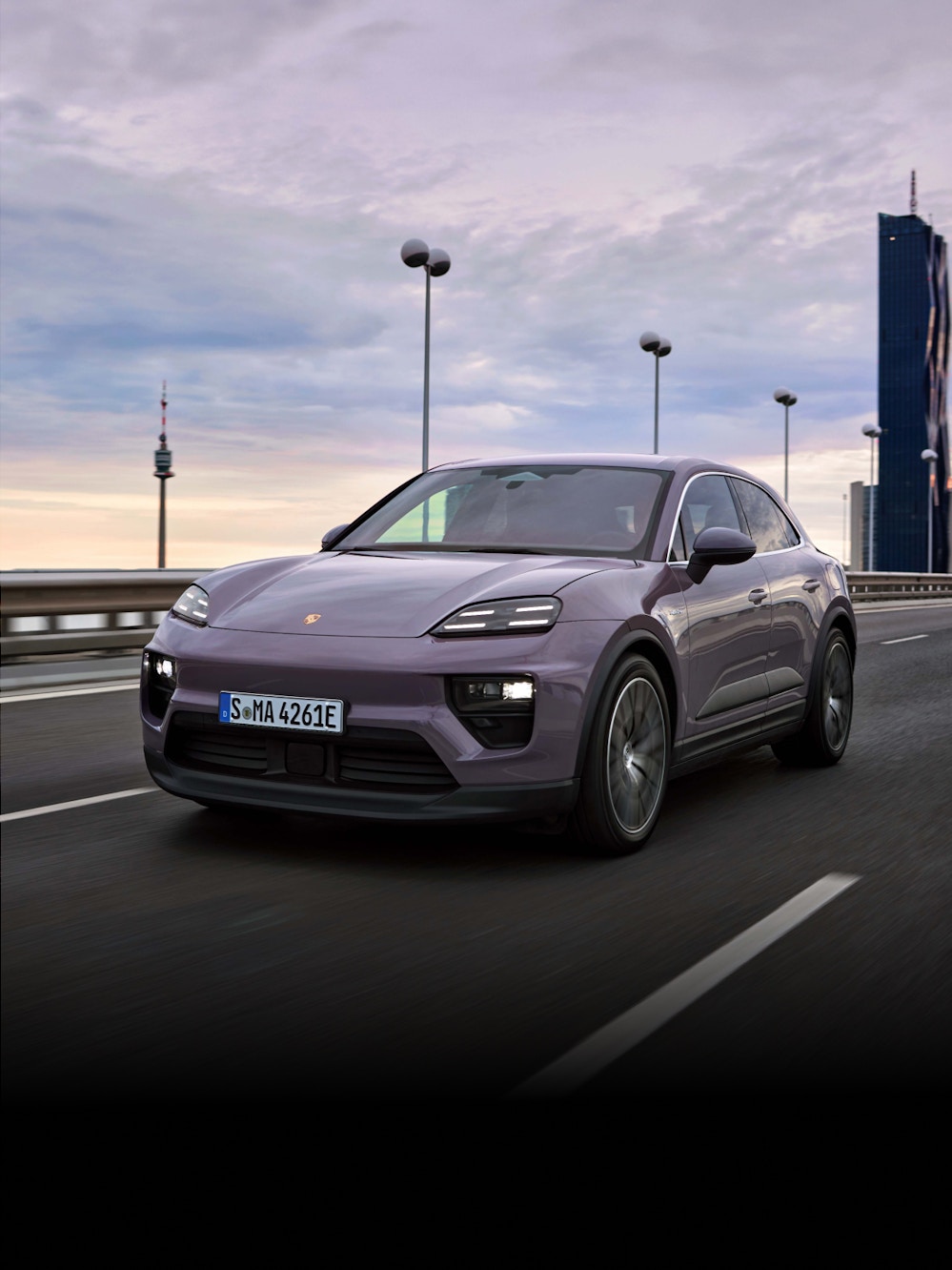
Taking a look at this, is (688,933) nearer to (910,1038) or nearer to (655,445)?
(910,1038)

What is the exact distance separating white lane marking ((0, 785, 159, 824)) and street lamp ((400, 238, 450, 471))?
74.4ft

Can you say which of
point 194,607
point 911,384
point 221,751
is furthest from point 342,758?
point 911,384

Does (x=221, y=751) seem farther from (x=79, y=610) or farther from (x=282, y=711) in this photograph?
(x=79, y=610)

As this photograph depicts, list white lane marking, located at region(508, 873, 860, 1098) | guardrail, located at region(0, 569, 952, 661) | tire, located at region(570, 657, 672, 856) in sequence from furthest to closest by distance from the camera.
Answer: guardrail, located at region(0, 569, 952, 661), tire, located at region(570, 657, 672, 856), white lane marking, located at region(508, 873, 860, 1098)

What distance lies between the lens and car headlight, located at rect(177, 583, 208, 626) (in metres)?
5.31

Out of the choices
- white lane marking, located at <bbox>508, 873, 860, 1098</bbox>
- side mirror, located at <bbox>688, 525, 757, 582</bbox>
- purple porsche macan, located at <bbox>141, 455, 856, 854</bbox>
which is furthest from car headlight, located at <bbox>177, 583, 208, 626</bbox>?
white lane marking, located at <bbox>508, 873, 860, 1098</bbox>

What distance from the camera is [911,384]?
182000 millimetres

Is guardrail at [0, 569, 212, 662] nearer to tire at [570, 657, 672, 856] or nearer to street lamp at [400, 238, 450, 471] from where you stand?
tire at [570, 657, 672, 856]

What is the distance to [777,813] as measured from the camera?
618 cm

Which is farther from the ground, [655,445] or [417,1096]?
[655,445]

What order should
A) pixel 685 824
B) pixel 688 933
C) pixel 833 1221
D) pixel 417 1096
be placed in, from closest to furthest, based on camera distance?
pixel 833 1221, pixel 417 1096, pixel 688 933, pixel 685 824

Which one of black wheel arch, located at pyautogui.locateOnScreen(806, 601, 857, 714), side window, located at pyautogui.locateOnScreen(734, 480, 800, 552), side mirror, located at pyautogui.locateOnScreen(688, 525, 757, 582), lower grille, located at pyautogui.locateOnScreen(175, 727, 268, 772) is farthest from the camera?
black wheel arch, located at pyautogui.locateOnScreen(806, 601, 857, 714)

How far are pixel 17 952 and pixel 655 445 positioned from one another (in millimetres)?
38282

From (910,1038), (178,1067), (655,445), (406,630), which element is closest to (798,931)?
(910,1038)
